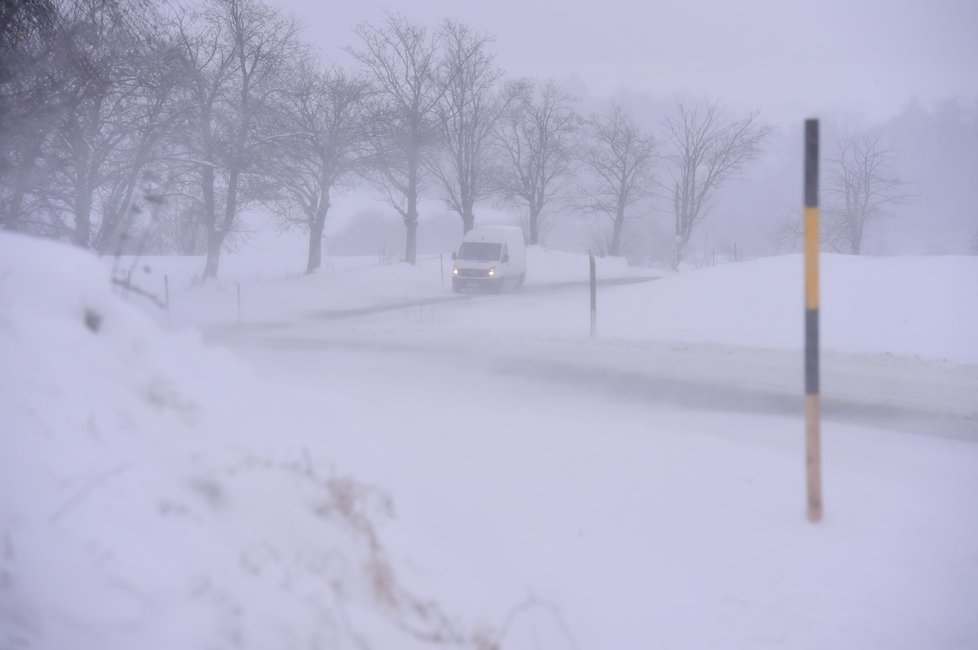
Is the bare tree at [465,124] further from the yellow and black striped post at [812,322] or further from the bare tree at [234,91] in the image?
the yellow and black striped post at [812,322]

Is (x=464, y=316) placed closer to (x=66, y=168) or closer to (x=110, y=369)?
(x=66, y=168)

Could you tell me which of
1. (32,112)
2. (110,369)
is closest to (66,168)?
(32,112)

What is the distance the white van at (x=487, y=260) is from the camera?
29875 mm

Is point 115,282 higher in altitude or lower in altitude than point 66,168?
lower

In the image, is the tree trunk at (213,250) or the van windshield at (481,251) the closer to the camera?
the tree trunk at (213,250)

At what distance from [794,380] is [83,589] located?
30.8 ft

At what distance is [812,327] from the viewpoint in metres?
5.05

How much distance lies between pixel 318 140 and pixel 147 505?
30.2 m

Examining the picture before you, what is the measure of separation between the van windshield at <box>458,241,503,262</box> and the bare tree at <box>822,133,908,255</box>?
1313 centimetres

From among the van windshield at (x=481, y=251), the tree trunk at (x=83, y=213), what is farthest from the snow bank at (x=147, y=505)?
the van windshield at (x=481, y=251)

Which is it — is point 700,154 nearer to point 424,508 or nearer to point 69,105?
point 69,105

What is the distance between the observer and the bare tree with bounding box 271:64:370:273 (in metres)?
30.6

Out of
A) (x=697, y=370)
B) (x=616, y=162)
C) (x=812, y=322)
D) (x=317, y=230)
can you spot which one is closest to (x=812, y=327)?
(x=812, y=322)

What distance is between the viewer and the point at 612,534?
494 centimetres
